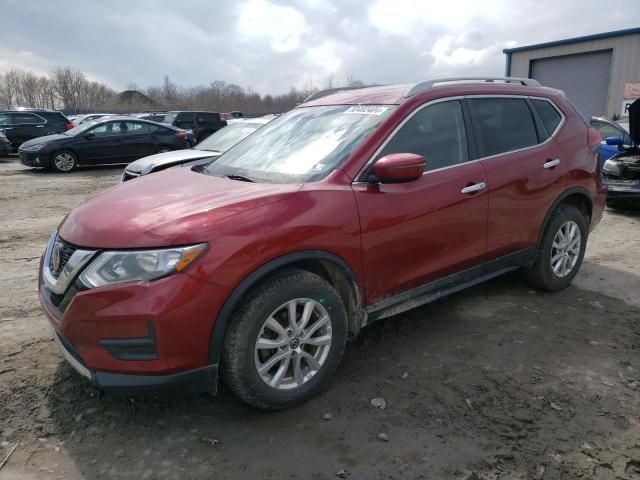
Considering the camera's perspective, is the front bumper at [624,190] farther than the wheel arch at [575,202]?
Yes

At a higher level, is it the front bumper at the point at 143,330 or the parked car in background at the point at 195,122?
the parked car in background at the point at 195,122

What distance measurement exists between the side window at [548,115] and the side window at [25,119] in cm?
1831

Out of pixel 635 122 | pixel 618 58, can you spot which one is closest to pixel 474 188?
pixel 635 122

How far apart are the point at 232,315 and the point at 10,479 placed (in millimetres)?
1238

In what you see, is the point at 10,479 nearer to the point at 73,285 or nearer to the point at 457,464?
the point at 73,285

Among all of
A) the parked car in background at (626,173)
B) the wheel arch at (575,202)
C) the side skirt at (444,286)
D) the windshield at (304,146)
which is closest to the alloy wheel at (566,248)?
the wheel arch at (575,202)

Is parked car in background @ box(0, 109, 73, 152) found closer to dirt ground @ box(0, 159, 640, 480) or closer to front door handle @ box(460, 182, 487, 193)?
dirt ground @ box(0, 159, 640, 480)

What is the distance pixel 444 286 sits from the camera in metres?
3.53

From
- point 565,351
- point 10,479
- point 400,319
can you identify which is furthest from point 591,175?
point 10,479

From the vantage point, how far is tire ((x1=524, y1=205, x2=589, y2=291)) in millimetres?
4273

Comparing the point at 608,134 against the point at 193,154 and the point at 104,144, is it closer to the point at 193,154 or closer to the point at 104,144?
the point at 193,154

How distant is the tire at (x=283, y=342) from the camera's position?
2.54 metres

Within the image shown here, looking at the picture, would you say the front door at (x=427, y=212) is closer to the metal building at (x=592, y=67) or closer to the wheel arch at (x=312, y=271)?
the wheel arch at (x=312, y=271)

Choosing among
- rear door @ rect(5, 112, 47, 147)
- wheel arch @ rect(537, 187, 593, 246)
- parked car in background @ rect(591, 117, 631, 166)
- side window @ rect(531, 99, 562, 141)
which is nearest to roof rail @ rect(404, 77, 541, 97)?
side window @ rect(531, 99, 562, 141)
